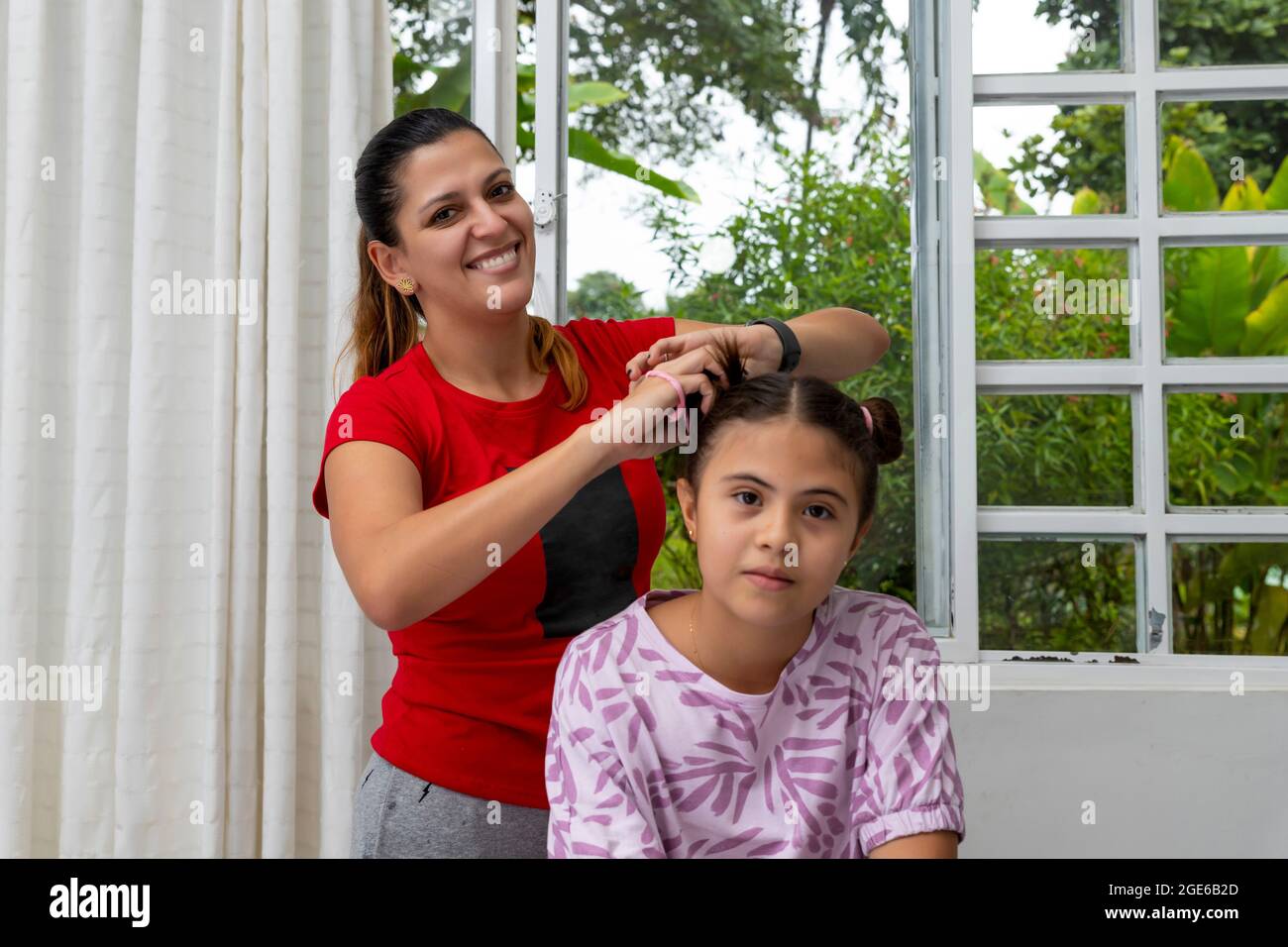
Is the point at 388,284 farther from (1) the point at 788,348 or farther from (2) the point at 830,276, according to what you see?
(2) the point at 830,276

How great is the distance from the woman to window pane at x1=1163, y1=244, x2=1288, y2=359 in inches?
40.6

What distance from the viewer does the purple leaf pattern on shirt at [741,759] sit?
3.41ft

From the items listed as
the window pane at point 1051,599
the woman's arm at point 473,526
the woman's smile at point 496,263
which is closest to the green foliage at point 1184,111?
the window pane at point 1051,599

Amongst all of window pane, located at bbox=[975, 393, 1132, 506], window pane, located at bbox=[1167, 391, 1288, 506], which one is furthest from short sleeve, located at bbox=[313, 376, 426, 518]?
window pane, located at bbox=[1167, 391, 1288, 506]

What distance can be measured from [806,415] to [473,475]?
40cm

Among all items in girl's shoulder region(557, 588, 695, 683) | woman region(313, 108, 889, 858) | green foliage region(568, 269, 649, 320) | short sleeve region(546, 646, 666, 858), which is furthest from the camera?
green foliage region(568, 269, 649, 320)

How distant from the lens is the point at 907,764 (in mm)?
1059

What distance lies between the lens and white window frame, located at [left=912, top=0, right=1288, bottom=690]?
2.01 meters

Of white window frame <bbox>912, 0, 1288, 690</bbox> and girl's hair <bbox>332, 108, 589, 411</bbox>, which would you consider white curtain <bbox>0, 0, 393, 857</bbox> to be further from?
white window frame <bbox>912, 0, 1288, 690</bbox>

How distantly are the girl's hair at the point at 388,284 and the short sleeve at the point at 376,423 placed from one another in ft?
0.66

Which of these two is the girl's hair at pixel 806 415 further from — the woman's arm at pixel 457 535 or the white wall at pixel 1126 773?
the white wall at pixel 1126 773
